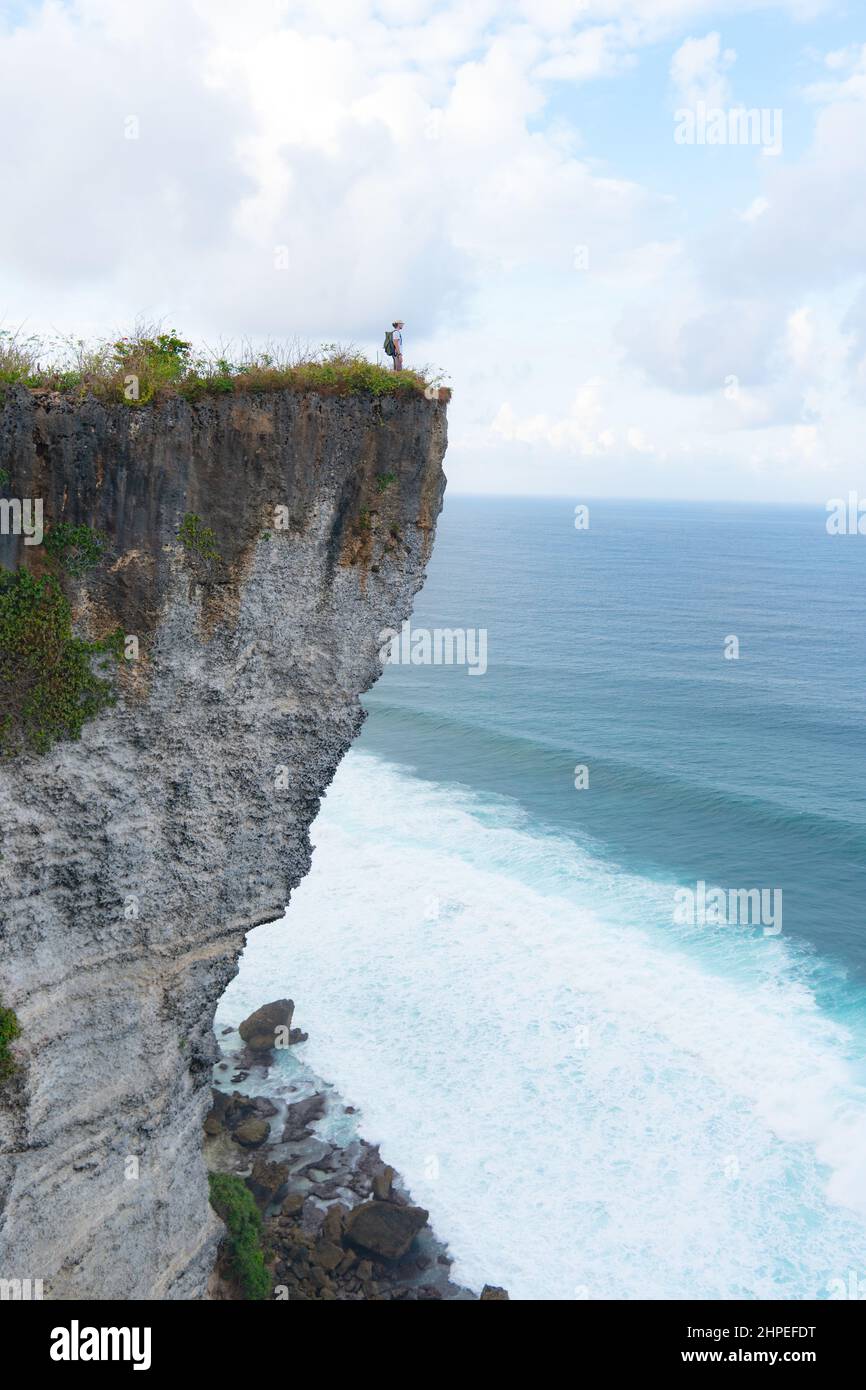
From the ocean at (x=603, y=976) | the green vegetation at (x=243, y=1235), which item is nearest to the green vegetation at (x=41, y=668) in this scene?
the green vegetation at (x=243, y=1235)

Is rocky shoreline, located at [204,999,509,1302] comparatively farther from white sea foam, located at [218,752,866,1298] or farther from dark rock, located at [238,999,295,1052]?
white sea foam, located at [218,752,866,1298]

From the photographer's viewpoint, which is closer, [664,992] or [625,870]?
[664,992]

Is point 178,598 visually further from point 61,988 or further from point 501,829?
point 501,829

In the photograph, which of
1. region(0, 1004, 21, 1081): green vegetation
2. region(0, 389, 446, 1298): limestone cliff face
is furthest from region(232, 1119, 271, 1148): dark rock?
region(0, 1004, 21, 1081): green vegetation

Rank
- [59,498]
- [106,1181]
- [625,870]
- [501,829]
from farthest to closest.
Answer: [501,829] < [625,870] < [106,1181] < [59,498]

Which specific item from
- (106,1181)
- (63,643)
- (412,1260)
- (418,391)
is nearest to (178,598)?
(63,643)
